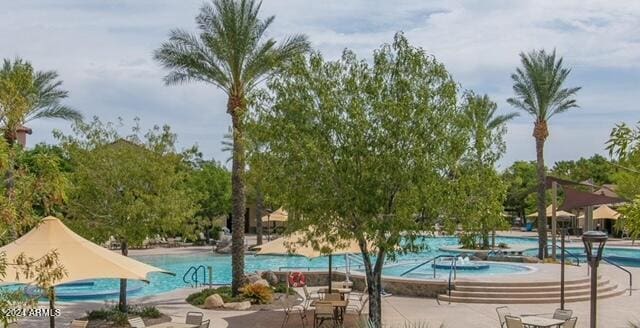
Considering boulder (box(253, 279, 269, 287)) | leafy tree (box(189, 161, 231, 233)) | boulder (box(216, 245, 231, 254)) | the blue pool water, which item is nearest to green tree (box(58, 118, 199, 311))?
boulder (box(253, 279, 269, 287))

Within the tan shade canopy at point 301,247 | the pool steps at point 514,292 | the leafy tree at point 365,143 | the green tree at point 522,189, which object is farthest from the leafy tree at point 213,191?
the leafy tree at point 365,143

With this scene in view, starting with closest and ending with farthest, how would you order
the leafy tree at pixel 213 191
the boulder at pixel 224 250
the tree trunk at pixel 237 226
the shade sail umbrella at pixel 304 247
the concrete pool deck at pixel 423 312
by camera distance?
the shade sail umbrella at pixel 304 247, the concrete pool deck at pixel 423 312, the tree trunk at pixel 237 226, the boulder at pixel 224 250, the leafy tree at pixel 213 191

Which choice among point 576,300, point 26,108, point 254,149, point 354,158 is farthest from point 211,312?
point 26,108

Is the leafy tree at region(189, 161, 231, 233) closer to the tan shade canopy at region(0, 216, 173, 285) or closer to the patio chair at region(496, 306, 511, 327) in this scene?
the patio chair at region(496, 306, 511, 327)

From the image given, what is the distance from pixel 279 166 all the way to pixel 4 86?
770cm

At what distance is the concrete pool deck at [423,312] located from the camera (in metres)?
18.1

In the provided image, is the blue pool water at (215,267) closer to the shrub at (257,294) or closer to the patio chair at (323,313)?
the shrub at (257,294)

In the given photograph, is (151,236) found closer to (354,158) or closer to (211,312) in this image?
(211,312)

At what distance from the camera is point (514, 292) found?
2223 centimetres

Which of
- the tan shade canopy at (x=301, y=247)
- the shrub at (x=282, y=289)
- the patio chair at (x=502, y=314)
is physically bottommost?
the shrub at (x=282, y=289)

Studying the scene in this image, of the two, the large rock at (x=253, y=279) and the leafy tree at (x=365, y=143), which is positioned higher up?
the leafy tree at (x=365, y=143)

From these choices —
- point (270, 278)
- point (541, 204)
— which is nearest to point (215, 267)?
point (270, 278)

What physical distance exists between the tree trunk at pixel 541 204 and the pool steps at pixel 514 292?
12.3 meters

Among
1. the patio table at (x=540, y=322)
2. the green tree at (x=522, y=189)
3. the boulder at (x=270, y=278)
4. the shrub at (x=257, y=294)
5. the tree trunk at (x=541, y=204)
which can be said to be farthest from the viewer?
the green tree at (x=522, y=189)
